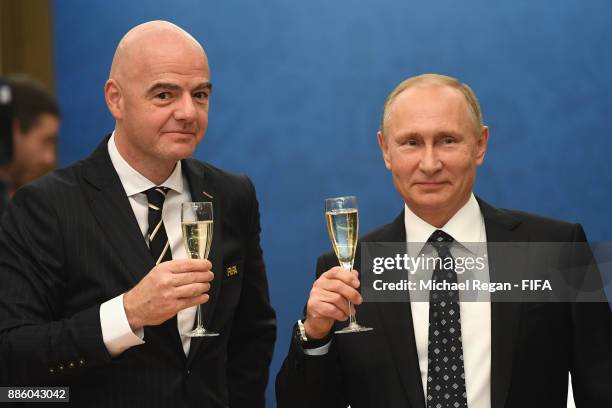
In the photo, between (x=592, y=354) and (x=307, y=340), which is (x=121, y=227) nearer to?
(x=307, y=340)

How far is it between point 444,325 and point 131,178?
111 centimetres

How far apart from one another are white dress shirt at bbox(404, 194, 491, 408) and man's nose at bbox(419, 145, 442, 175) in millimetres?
176

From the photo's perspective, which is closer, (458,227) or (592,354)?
(592,354)

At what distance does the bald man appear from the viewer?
8.54ft

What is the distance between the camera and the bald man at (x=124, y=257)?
260 cm

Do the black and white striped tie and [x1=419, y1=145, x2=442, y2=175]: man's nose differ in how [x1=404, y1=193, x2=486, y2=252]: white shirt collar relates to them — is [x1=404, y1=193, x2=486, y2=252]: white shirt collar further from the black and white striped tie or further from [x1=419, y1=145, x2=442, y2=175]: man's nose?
the black and white striped tie

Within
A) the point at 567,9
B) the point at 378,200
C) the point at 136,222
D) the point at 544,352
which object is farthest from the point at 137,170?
the point at 567,9

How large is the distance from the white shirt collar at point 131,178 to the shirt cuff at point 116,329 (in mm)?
441

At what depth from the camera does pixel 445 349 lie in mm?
2510

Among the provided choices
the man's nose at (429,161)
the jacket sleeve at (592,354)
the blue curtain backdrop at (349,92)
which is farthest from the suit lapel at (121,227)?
the blue curtain backdrop at (349,92)

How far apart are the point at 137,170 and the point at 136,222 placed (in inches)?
7.3

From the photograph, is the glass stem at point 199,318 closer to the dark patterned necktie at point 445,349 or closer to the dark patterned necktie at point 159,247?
the dark patterned necktie at point 159,247

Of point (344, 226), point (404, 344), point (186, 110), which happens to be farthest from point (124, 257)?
point (404, 344)

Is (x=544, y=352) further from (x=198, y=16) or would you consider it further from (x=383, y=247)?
(x=198, y=16)
